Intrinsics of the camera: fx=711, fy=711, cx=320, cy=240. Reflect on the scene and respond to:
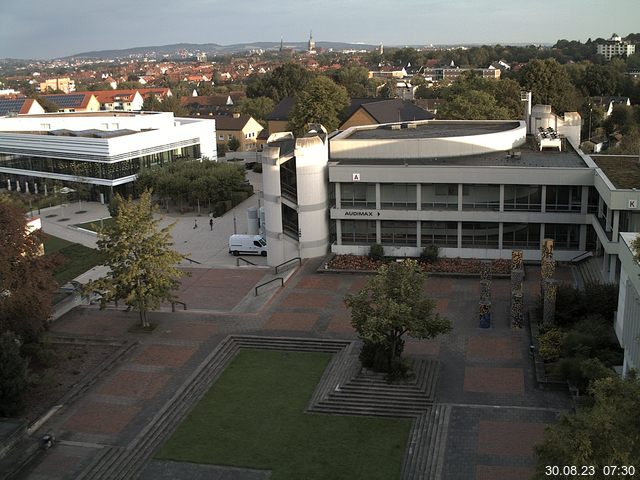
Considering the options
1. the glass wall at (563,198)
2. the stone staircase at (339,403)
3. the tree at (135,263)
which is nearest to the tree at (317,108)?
the glass wall at (563,198)

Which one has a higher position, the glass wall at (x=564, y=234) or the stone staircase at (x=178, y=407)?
the glass wall at (x=564, y=234)

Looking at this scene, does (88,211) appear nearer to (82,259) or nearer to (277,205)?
(82,259)

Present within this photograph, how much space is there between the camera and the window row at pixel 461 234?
37.7 m

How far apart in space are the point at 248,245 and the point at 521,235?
15826mm

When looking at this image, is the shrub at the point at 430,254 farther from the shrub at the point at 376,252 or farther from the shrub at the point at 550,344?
the shrub at the point at 550,344

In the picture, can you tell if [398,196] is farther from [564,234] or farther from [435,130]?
[435,130]

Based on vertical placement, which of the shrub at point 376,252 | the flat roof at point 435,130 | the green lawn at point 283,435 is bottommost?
the green lawn at point 283,435

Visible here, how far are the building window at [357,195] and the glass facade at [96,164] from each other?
1172 inches

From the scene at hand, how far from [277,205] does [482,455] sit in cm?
2186

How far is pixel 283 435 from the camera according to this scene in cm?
2223

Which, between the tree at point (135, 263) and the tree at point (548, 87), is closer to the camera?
the tree at point (135, 263)

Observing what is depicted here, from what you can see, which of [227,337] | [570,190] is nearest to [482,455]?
[227,337]

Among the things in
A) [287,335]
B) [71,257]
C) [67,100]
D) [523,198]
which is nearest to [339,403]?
→ [287,335]

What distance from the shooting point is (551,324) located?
28.2m
